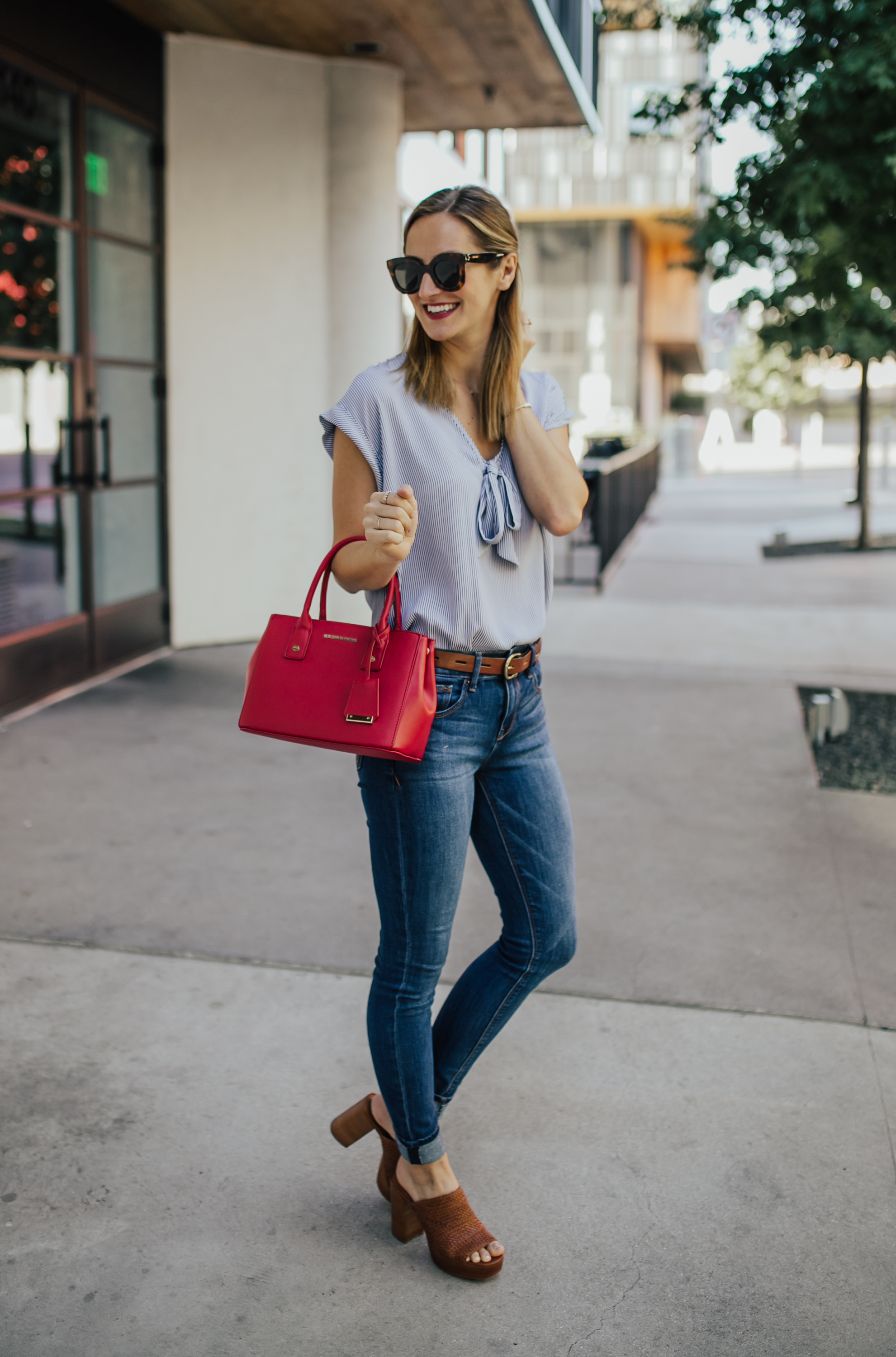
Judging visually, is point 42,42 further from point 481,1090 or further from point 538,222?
point 538,222

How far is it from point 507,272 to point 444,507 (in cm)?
46

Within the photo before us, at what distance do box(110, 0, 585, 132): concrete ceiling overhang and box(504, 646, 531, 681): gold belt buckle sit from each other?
6.47 metres

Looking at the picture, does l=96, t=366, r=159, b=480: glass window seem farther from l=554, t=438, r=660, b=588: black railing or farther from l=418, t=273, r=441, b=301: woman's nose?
l=418, t=273, r=441, b=301: woman's nose

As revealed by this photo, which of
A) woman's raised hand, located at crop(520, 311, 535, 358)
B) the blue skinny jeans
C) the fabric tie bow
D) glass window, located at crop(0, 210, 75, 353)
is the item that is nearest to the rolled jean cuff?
the blue skinny jeans

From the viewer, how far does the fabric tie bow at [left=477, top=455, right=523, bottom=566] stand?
2.39 metres

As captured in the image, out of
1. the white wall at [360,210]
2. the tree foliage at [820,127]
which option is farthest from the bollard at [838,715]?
the white wall at [360,210]

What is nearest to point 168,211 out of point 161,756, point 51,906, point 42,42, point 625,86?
point 42,42

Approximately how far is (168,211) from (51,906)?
5544mm

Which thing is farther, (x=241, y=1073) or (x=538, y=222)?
(x=538, y=222)

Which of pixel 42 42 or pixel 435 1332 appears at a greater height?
pixel 42 42

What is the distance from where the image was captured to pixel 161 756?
6234 millimetres

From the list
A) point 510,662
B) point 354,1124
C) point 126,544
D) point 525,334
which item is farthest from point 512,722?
point 126,544

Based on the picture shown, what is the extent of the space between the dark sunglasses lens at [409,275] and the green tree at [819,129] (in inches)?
133

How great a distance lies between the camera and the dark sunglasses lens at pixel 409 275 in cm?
238
